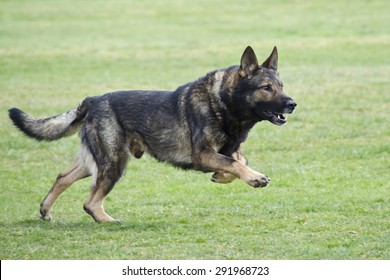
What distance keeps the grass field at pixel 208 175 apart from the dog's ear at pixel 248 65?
1615 mm

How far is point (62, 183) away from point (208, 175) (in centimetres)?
318

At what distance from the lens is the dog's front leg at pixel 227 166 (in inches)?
381

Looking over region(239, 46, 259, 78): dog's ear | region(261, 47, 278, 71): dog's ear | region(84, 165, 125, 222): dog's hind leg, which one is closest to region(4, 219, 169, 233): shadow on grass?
region(84, 165, 125, 222): dog's hind leg

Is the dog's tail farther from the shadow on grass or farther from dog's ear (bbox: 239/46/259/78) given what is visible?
dog's ear (bbox: 239/46/259/78)

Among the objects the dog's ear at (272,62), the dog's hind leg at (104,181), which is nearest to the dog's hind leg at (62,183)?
the dog's hind leg at (104,181)

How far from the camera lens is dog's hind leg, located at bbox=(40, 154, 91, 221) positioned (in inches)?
429

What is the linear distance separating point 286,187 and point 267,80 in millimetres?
2747

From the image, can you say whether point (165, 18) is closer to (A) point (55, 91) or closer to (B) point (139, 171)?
(A) point (55, 91)

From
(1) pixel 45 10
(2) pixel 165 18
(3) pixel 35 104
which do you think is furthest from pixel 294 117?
(1) pixel 45 10

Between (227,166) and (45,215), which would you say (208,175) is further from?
(227,166)

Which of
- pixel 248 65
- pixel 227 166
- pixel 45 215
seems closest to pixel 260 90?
pixel 248 65

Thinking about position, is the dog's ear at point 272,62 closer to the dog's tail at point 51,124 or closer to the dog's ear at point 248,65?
the dog's ear at point 248,65

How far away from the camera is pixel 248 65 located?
10211 millimetres

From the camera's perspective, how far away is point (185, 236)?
383 inches
